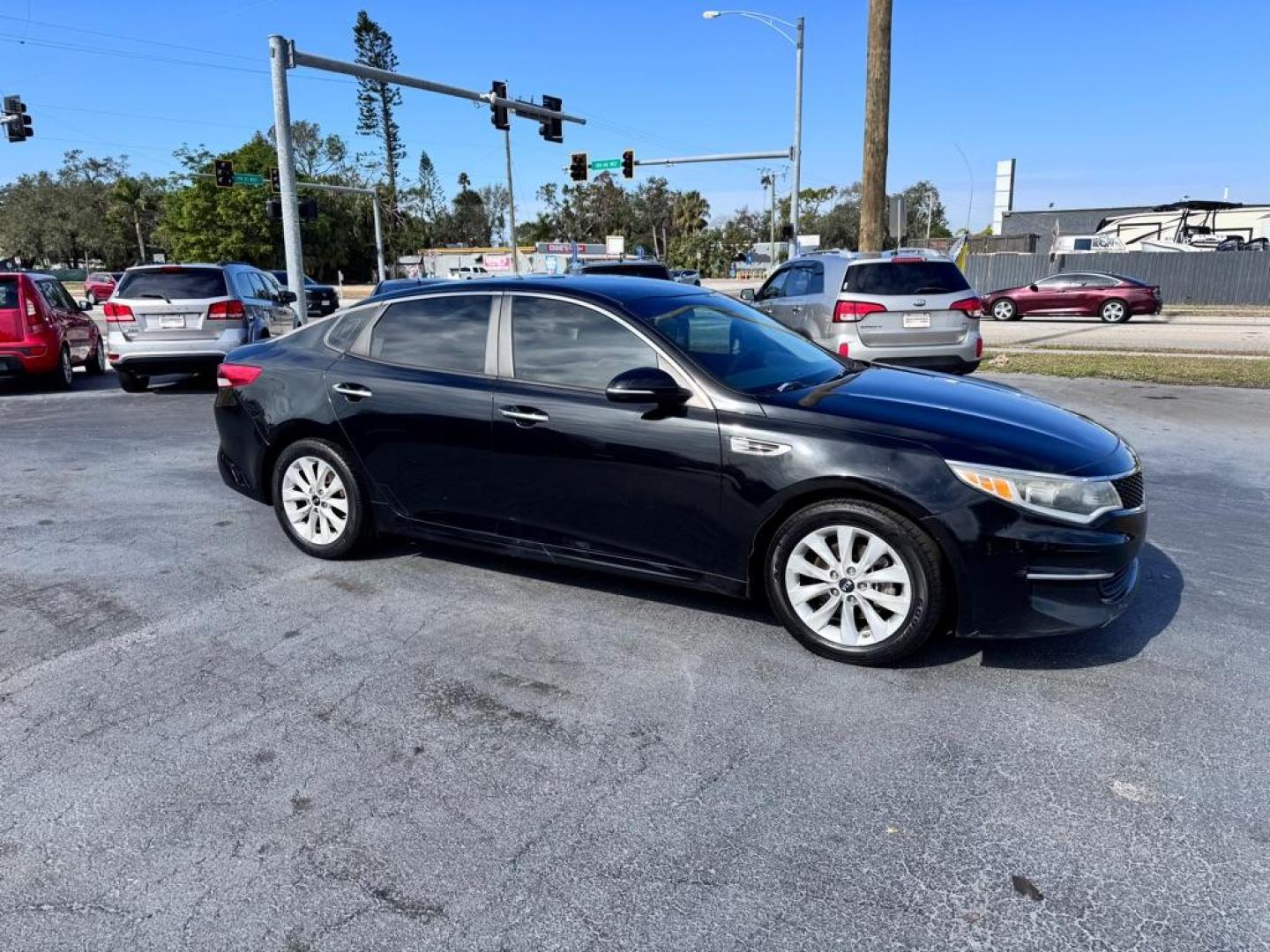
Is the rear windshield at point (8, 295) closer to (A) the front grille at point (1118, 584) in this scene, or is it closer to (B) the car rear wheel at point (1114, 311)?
(A) the front grille at point (1118, 584)

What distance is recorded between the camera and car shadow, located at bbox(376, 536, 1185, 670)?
3.89 m

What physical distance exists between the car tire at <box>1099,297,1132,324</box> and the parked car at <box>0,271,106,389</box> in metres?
24.4

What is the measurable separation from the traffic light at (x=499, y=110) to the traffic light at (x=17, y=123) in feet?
40.7

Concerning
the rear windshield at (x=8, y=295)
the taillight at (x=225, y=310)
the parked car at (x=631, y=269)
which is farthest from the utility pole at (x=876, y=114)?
the rear windshield at (x=8, y=295)

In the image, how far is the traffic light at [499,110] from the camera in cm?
2391

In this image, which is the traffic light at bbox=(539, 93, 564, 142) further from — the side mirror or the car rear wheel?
the side mirror

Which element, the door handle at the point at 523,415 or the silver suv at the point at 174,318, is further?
the silver suv at the point at 174,318

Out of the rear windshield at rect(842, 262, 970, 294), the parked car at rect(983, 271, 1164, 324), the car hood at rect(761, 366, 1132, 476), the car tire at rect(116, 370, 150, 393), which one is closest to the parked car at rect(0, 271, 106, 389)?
the car tire at rect(116, 370, 150, 393)

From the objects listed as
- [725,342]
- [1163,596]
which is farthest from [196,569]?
[1163,596]

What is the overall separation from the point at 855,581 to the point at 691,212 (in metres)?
105

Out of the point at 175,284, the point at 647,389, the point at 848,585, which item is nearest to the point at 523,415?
the point at 647,389

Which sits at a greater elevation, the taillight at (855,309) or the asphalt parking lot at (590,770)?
the taillight at (855,309)

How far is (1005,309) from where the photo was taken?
26.3m

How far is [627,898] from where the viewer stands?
2.47 meters
